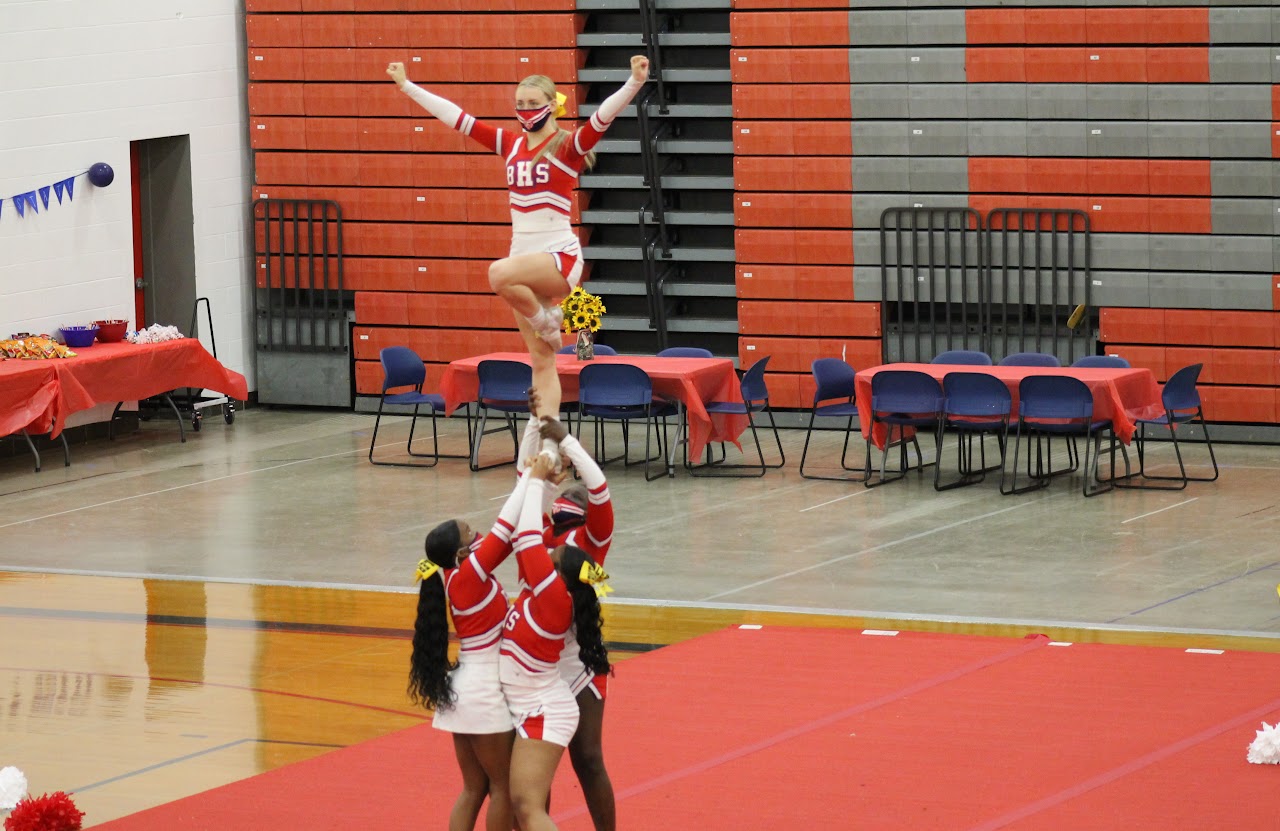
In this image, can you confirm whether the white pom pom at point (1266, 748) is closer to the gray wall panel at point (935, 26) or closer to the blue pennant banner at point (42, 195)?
the gray wall panel at point (935, 26)

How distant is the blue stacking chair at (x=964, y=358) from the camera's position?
1300 centimetres

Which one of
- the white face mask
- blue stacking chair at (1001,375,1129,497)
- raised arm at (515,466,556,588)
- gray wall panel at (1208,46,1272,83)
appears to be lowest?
blue stacking chair at (1001,375,1129,497)

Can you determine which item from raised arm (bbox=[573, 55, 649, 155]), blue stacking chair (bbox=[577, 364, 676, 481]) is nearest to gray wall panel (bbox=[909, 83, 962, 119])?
blue stacking chair (bbox=[577, 364, 676, 481])

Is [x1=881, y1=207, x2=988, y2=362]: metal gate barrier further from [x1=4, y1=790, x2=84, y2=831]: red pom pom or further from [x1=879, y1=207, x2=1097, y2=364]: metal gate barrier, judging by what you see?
[x1=4, y1=790, x2=84, y2=831]: red pom pom

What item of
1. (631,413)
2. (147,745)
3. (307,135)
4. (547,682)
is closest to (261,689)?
(147,745)

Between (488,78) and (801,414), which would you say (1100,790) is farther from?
(488,78)

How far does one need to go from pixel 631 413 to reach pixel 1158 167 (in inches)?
169

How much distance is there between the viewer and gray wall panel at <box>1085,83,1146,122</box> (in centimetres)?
1377

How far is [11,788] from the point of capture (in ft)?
21.7

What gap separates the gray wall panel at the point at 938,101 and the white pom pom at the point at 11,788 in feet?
31.0

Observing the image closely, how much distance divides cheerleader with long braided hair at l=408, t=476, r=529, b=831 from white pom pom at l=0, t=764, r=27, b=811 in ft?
6.72

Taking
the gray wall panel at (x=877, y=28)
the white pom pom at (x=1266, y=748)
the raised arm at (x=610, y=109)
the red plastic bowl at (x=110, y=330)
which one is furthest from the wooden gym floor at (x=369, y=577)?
the gray wall panel at (x=877, y=28)

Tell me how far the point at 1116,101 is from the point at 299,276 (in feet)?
22.5

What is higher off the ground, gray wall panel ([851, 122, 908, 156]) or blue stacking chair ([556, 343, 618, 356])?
gray wall panel ([851, 122, 908, 156])
